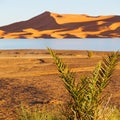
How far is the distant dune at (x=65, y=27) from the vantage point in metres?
105

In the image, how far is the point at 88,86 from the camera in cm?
385

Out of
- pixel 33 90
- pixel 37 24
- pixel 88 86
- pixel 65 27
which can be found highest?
pixel 88 86

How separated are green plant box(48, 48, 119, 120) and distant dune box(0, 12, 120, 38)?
95.0m

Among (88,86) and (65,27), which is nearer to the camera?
(88,86)

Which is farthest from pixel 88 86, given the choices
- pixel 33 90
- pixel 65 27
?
pixel 65 27

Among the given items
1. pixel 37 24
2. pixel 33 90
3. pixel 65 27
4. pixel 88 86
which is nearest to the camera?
pixel 88 86

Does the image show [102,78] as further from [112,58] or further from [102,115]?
[102,115]

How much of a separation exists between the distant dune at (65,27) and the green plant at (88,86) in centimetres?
9498

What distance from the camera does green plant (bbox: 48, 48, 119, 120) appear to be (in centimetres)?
379

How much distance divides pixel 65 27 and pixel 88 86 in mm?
118278

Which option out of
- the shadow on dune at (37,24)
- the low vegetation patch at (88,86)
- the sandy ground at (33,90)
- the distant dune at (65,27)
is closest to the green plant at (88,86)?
the low vegetation patch at (88,86)

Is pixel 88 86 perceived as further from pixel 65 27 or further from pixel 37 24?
pixel 37 24

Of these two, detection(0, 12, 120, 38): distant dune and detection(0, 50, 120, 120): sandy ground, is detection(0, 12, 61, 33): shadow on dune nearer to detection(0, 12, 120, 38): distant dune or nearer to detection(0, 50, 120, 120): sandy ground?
detection(0, 12, 120, 38): distant dune

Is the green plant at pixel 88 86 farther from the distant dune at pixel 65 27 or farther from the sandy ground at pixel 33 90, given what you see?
the distant dune at pixel 65 27
